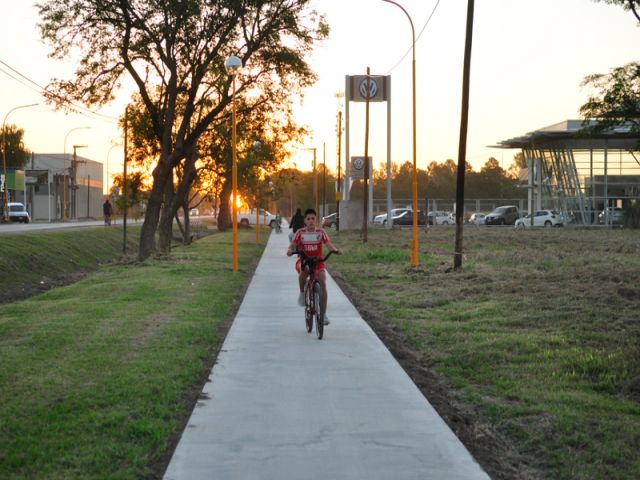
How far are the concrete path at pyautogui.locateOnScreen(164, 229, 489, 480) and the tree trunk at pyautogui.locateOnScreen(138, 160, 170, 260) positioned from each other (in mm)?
19646

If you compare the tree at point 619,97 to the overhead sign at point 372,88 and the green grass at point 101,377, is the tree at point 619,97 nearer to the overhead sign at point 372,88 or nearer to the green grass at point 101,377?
the green grass at point 101,377

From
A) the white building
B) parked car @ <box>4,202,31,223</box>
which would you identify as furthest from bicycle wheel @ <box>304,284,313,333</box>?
the white building

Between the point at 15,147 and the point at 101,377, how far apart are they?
103968mm

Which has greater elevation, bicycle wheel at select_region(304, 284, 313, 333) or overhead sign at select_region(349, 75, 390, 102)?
overhead sign at select_region(349, 75, 390, 102)

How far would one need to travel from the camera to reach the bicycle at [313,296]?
1193 centimetres

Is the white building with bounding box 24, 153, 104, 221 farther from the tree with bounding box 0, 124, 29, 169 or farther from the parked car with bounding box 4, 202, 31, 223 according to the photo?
the parked car with bounding box 4, 202, 31, 223

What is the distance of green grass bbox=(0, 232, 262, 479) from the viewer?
6199mm

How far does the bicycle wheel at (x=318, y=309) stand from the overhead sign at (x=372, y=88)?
1967 inches

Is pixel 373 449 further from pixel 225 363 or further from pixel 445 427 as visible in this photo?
pixel 225 363

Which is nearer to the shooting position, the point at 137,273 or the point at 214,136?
the point at 137,273

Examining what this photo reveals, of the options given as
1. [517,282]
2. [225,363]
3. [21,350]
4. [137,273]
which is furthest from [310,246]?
[137,273]

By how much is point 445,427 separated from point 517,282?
493 inches

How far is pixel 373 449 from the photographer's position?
6355 mm

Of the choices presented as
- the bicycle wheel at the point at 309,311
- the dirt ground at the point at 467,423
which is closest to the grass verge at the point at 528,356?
the dirt ground at the point at 467,423
